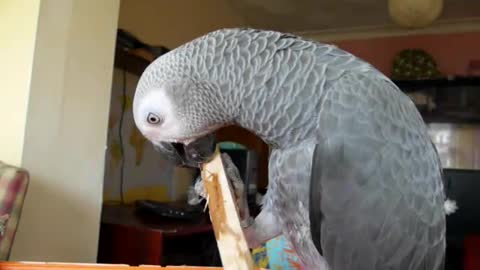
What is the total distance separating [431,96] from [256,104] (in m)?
2.61

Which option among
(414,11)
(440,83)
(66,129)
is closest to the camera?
(66,129)

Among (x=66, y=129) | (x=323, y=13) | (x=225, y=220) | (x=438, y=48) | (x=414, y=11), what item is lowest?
(x=225, y=220)

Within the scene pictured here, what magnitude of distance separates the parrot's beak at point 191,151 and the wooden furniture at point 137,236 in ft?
2.35

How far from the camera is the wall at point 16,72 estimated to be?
1099 mm

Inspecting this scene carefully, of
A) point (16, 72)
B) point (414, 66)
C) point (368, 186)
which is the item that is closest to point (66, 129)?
point (16, 72)

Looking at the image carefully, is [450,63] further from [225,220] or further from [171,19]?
[225,220]

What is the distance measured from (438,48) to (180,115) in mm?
2940

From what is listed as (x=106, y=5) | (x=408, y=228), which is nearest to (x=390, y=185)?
(x=408, y=228)

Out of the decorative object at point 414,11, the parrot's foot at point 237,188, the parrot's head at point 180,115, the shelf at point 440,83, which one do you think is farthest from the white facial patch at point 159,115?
the shelf at point 440,83

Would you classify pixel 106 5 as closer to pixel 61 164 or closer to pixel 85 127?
pixel 85 127

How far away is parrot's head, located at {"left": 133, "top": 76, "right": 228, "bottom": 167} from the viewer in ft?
2.16

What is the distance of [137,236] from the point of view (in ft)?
4.67

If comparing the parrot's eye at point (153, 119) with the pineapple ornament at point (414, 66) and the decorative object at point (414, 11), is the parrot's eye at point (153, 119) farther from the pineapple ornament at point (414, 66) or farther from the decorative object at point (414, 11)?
the pineapple ornament at point (414, 66)

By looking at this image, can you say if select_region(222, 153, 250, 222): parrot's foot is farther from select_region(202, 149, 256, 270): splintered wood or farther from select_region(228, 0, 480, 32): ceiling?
select_region(228, 0, 480, 32): ceiling
